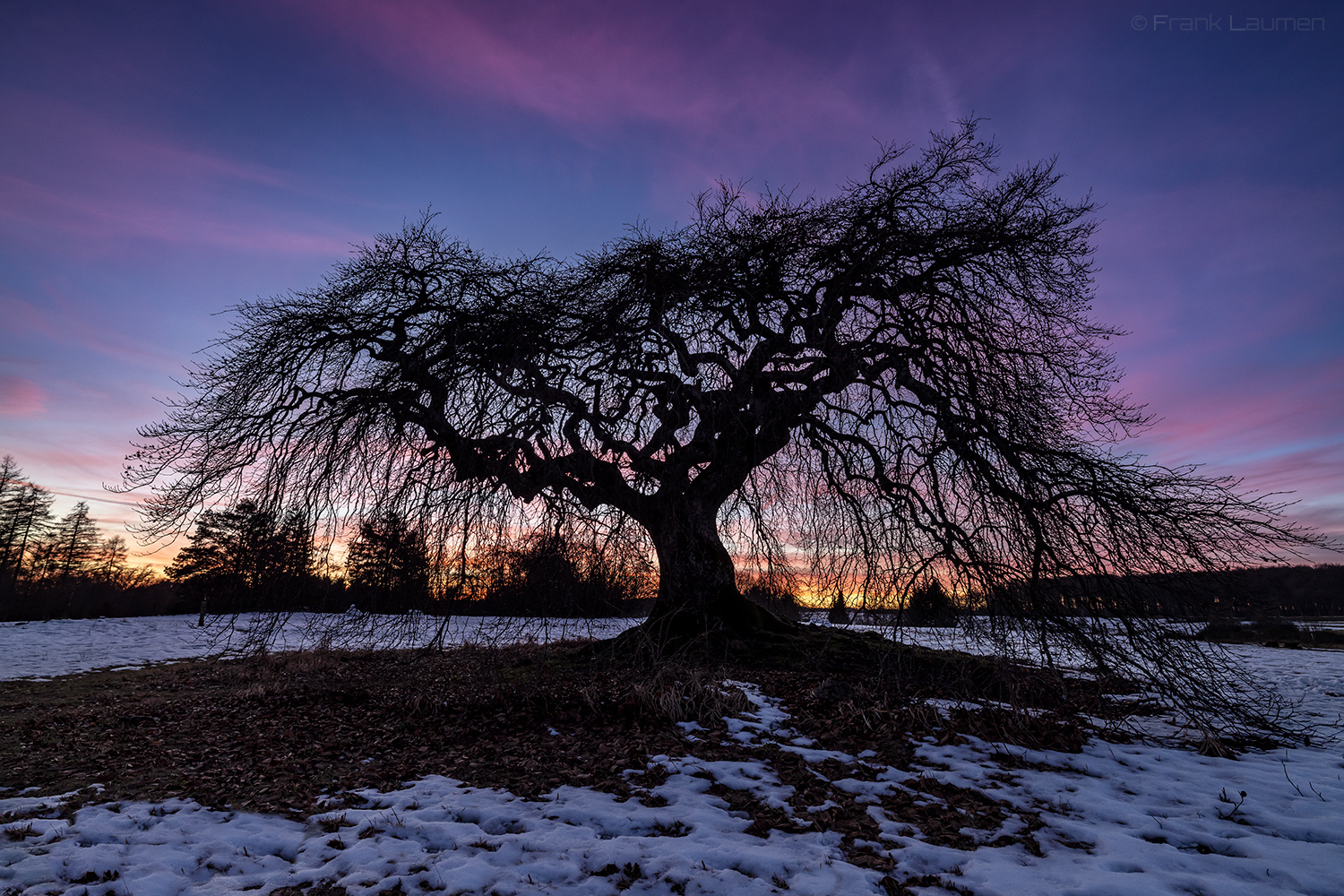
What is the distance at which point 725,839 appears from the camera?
3697mm

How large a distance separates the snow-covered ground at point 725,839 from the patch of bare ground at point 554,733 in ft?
0.54

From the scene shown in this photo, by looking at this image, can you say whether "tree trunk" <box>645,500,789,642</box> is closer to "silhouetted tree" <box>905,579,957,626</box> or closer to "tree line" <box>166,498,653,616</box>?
"tree line" <box>166,498,653,616</box>

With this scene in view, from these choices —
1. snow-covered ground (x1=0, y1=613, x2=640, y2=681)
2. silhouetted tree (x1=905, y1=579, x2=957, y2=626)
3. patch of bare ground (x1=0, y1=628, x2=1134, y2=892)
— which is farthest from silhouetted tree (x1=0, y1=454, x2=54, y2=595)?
silhouetted tree (x1=905, y1=579, x2=957, y2=626)

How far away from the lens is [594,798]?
4422 millimetres

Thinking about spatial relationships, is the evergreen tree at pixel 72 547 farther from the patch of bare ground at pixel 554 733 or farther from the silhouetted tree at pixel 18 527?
the patch of bare ground at pixel 554 733

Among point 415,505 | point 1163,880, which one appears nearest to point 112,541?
point 415,505

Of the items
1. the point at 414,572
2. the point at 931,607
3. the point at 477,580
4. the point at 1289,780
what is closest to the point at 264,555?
the point at 414,572

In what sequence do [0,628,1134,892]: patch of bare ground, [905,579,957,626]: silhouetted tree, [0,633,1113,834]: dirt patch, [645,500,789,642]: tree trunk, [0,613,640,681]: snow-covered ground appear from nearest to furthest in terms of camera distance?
[0,628,1134,892]: patch of bare ground
[0,633,1113,834]: dirt patch
[905,579,957,626]: silhouetted tree
[0,613,640,681]: snow-covered ground
[645,500,789,642]: tree trunk

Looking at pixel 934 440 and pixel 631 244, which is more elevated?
pixel 631 244

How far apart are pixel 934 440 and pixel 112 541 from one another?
49.7 m

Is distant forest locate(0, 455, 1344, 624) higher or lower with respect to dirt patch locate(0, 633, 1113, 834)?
higher

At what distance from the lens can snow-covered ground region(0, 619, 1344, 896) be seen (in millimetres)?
3215

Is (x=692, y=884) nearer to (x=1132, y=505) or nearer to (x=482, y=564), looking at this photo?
(x=482, y=564)

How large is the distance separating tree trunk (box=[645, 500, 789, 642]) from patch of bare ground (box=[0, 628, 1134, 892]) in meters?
0.80
